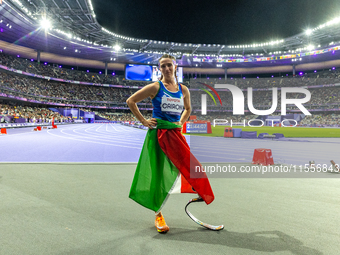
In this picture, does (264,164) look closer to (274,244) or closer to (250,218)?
(250,218)

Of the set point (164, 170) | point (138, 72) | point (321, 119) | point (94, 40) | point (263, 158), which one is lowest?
point (263, 158)

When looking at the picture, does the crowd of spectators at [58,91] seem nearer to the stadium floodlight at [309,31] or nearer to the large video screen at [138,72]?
the large video screen at [138,72]

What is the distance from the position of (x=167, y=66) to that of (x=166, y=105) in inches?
20.0

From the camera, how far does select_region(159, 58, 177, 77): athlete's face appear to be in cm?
266

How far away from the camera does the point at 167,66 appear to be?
2662 mm

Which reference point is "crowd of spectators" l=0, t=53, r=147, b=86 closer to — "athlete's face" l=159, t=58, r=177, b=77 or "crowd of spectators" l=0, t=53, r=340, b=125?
"crowd of spectators" l=0, t=53, r=340, b=125

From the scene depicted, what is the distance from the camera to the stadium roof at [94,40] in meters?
31.3

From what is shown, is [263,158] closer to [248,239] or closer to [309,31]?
[248,239]

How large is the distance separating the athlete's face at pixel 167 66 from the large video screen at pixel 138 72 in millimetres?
44572

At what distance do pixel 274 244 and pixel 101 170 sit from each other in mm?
4282

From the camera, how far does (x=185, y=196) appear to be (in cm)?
373

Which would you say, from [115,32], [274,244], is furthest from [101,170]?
[115,32]

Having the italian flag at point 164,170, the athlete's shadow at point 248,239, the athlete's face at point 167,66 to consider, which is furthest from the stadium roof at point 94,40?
the athlete's shadow at point 248,239

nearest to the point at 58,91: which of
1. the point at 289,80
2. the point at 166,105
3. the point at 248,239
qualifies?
the point at 166,105
